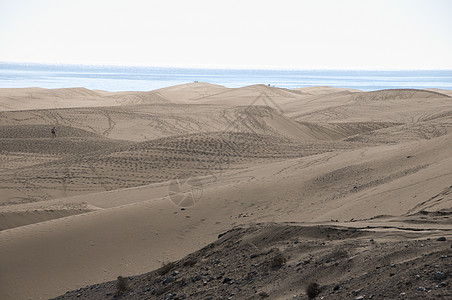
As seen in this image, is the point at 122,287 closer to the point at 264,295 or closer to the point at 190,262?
the point at 190,262

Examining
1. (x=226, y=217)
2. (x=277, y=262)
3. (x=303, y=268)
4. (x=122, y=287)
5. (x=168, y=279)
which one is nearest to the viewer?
(x=303, y=268)

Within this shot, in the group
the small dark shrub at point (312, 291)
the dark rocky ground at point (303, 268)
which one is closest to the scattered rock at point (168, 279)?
the dark rocky ground at point (303, 268)

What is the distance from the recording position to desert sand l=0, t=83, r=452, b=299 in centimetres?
607

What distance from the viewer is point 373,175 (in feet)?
44.5

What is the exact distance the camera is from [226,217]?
11.9 metres

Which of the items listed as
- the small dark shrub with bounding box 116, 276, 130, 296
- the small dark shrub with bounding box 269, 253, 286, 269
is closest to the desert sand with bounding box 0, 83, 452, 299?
the small dark shrub with bounding box 269, 253, 286, 269

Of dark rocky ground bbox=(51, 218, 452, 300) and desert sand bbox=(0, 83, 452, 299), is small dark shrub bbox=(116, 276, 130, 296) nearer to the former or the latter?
dark rocky ground bbox=(51, 218, 452, 300)

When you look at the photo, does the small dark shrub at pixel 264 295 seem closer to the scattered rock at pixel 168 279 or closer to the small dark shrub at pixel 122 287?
the scattered rock at pixel 168 279

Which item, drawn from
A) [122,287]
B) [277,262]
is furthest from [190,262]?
[277,262]

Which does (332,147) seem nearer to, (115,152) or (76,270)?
(115,152)

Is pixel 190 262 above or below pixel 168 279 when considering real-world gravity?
above

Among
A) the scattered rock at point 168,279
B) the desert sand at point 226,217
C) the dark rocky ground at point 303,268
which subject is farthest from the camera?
the scattered rock at point 168,279

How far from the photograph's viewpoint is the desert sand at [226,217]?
19.9 ft

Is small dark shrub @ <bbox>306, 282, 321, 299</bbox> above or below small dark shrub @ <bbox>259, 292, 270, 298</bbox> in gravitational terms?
above
